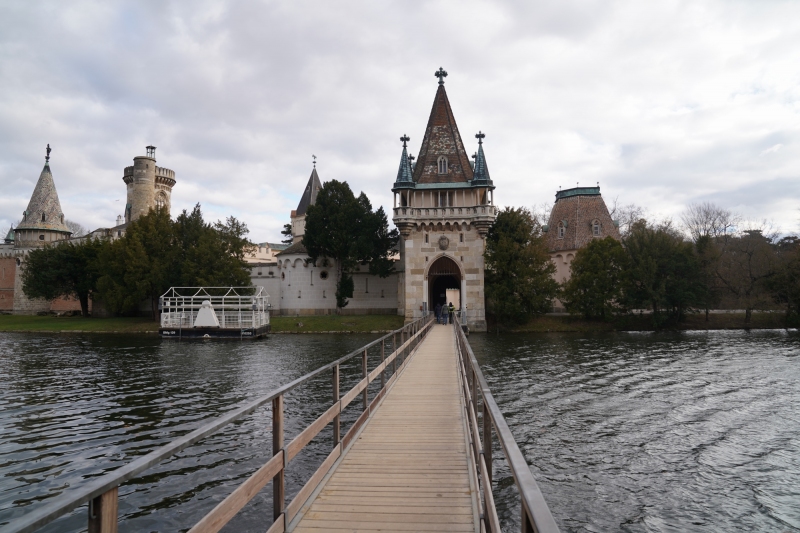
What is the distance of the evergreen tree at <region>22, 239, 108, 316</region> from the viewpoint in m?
56.1

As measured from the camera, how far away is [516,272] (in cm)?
4556

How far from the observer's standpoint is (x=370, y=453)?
774 centimetres

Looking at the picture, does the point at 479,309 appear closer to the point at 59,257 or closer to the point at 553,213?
the point at 553,213

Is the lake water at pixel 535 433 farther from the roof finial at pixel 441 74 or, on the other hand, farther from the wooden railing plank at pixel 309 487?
the roof finial at pixel 441 74

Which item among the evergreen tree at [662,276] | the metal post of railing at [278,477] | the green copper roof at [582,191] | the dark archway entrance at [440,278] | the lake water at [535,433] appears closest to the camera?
the metal post of railing at [278,477]

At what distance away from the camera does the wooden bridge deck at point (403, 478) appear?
215 inches

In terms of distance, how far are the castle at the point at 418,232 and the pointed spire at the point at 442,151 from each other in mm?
90

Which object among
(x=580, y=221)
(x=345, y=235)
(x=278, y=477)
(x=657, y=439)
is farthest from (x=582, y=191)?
(x=278, y=477)

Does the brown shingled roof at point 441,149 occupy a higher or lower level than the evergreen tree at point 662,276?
higher

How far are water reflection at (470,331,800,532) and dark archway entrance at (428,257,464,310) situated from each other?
839 inches

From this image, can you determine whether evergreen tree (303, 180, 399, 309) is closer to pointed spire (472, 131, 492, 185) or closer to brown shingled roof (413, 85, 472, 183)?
brown shingled roof (413, 85, 472, 183)

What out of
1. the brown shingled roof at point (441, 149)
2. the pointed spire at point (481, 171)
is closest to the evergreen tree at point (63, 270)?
the brown shingled roof at point (441, 149)

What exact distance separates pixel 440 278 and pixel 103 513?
170ft

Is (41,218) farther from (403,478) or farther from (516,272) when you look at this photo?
(403,478)
